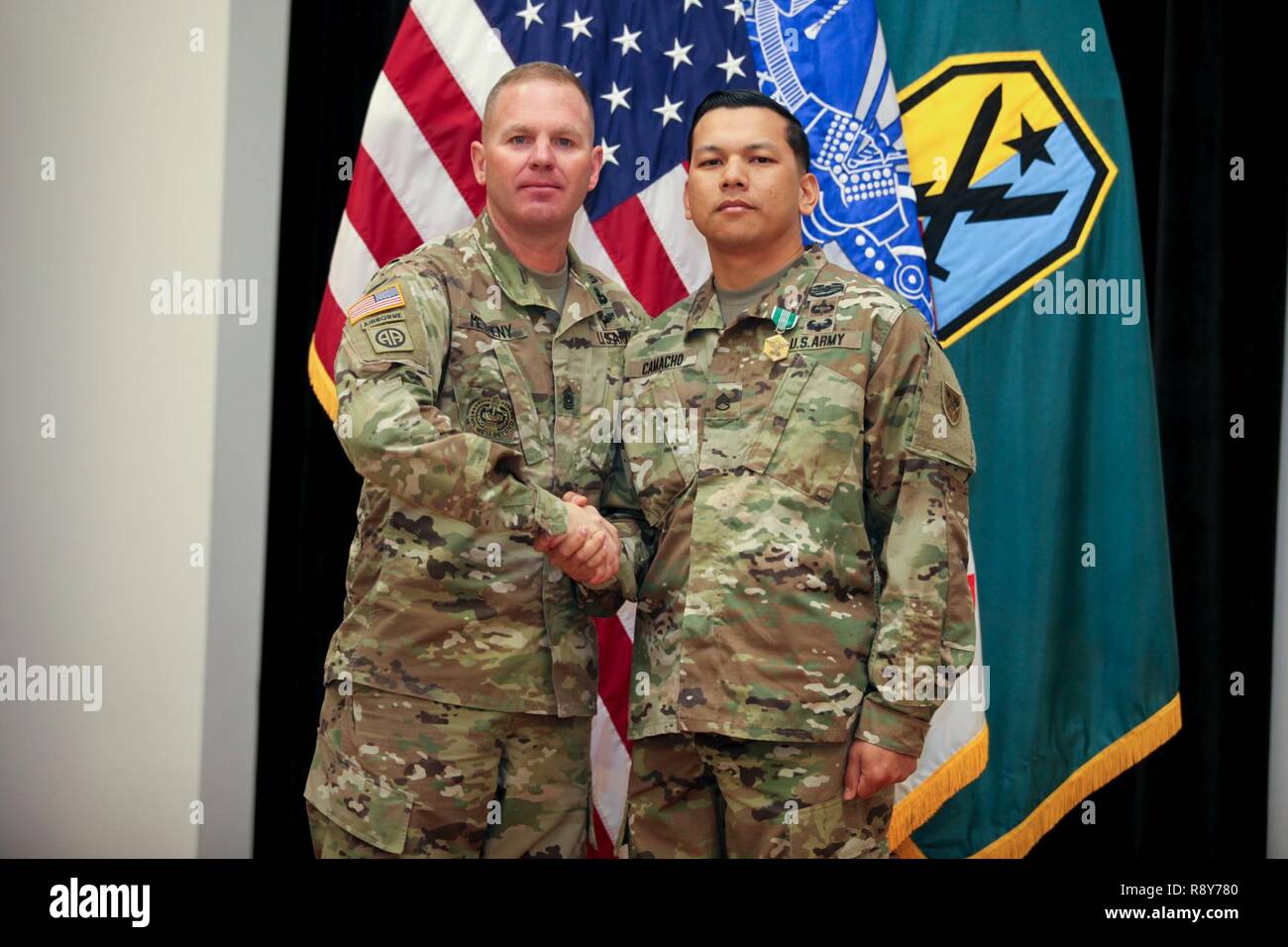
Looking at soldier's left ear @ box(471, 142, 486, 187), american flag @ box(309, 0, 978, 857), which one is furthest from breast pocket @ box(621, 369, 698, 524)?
american flag @ box(309, 0, 978, 857)

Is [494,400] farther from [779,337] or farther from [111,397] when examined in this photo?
[111,397]

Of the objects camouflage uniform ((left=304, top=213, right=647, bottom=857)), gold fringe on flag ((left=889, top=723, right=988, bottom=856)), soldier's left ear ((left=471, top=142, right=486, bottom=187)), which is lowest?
gold fringe on flag ((left=889, top=723, right=988, bottom=856))

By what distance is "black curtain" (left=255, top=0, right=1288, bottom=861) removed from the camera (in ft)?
11.3

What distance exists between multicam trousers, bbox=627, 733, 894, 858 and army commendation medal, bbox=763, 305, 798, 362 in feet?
2.66

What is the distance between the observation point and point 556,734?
107 inches

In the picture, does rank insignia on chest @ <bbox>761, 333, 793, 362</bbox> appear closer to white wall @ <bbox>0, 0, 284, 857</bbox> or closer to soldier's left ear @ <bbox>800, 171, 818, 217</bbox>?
soldier's left ear @ <bbox>800, 171, 818, 217</bbox>

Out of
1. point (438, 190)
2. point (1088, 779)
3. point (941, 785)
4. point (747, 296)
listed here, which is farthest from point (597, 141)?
point (1088, 779)

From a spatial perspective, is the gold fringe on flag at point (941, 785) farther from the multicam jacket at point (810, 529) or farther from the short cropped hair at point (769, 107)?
the short cropped hair at point (769, 107)

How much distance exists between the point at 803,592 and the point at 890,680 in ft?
0.81

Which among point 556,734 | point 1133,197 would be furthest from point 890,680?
point 1133,197

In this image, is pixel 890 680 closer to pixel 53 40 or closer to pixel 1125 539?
pixel 1125 539

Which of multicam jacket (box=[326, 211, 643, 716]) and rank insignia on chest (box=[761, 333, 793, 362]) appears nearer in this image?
multicam jacket (box=[326, 211, 643, 716])

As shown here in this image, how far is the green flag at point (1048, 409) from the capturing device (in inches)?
A: 131

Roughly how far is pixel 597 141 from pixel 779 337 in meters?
1.05
